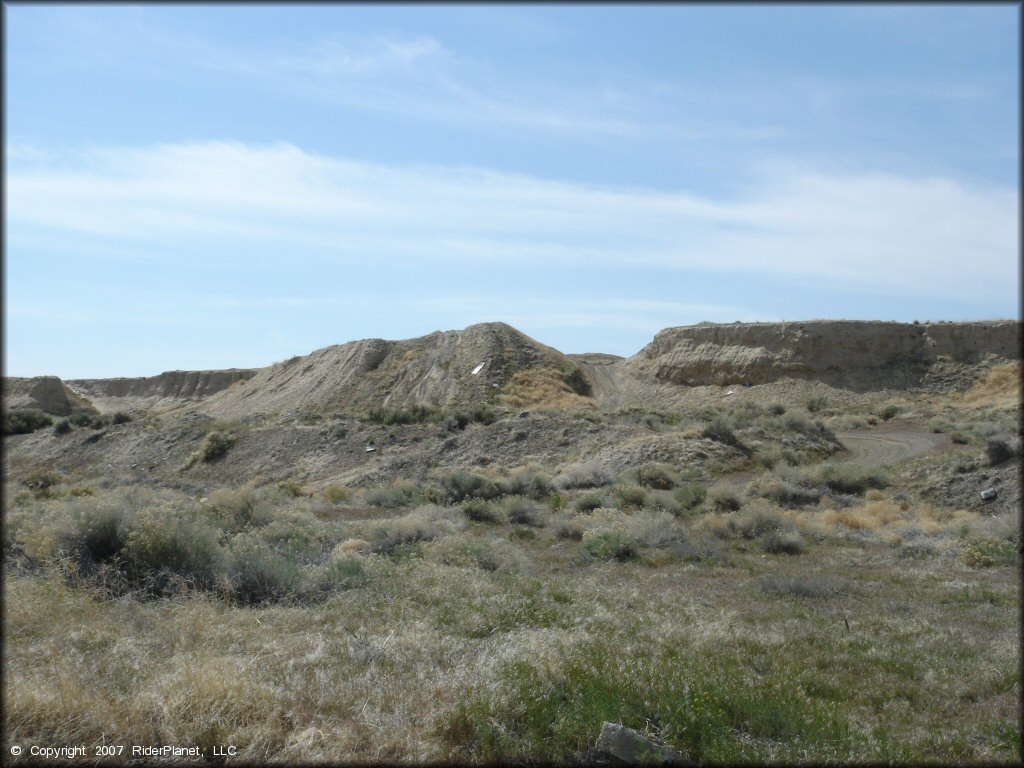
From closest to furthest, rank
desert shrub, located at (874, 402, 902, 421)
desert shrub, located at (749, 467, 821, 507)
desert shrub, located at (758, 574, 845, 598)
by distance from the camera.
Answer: desert shrub, located at (758, 574, 845, 598) < desert shrub, located at (749, 467, 821, 507) < desert shrub, located at (874, 402, 902, 421)

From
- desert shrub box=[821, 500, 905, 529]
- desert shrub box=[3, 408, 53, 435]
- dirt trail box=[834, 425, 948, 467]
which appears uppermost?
desert shrub box=[3, 408, 53, 435]

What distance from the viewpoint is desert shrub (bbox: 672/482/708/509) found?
21.2 metres

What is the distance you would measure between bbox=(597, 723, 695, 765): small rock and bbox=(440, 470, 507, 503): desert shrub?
1789 centimetres

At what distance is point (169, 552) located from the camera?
35.9 ft

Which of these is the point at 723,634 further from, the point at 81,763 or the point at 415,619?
the point at 81,763

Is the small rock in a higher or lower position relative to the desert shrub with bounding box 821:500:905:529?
higher

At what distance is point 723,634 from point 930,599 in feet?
13.4

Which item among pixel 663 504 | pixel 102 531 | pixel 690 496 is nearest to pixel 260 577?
pixel 102 531

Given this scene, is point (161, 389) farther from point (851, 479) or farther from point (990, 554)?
point (990, 554)

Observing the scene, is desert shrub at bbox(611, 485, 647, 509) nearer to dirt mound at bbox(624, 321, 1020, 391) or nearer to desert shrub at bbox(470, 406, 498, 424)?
desert shrub at bbox(470, 406, 498, 424)

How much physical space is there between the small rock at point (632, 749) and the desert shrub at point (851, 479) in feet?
63.9

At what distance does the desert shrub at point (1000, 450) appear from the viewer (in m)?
20.0

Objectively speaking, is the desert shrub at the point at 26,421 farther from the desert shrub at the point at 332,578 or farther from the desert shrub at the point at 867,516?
the desert shrub at the point at 867,516

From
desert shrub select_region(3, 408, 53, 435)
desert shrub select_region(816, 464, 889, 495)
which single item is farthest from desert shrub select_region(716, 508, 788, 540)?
desert shrub select_region(3, 408, 53, 435)
